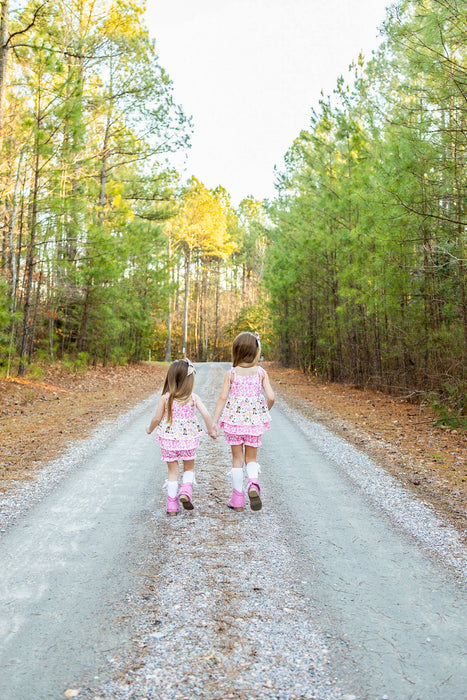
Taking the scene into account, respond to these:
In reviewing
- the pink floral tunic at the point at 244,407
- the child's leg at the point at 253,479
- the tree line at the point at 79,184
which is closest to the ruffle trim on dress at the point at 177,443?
the pink floral tunic at the point at 244,407

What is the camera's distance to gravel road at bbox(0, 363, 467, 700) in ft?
8.05

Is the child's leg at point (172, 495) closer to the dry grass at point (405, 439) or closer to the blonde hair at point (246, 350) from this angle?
the blonde hair at point (246, 350)

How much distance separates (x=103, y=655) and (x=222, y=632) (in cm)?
63

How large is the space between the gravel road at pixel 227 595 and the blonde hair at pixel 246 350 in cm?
146

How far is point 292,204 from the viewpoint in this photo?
22.6m

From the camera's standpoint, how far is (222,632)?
2.82m

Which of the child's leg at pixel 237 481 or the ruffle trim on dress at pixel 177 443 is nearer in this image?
the ruffle trim on dress at pixel 177 443

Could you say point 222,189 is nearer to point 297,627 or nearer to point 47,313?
point 47,313

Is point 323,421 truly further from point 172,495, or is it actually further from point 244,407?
point 172,495

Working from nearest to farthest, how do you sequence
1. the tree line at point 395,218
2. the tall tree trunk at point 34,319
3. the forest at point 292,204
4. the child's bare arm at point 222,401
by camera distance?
the child's bare arm at point 222,401 < the tree line at point 395,218 < the forest at point 292,204 < the tall tree trunk at point 34,319

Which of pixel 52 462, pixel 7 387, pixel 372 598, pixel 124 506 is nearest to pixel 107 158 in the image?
pixel 7 387

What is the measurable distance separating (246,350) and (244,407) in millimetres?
564

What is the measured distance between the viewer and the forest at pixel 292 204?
32.7 ft

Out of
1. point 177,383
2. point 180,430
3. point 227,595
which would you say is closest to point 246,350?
point 177,383
